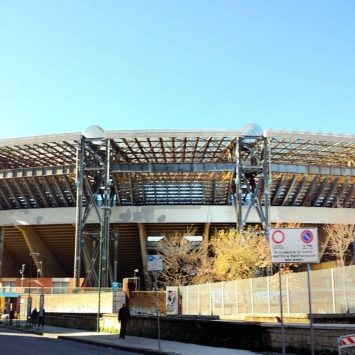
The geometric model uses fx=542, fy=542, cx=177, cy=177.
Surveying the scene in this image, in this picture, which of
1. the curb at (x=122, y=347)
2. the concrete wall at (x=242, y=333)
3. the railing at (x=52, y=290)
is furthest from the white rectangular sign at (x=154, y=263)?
the railing at (x=52, y=290)

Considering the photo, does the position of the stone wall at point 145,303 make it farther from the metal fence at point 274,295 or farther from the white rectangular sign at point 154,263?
the white rectangular sign at point 154,263

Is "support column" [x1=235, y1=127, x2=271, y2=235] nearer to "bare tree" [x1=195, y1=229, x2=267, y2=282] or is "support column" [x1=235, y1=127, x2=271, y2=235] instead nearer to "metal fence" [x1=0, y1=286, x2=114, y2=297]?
"bare tree" [x1=195, y1=229, x2=267, y2=282]

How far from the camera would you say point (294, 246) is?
41.1 feet

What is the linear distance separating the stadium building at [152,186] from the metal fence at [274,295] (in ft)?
70.4

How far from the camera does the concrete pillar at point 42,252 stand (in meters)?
71.0

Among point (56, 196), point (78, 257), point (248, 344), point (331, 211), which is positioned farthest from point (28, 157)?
point (248, 344)

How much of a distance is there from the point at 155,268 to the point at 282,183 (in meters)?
48.4

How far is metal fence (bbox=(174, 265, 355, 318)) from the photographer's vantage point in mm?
20984

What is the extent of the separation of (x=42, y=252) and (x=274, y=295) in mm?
53784

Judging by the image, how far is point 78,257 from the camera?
192ft

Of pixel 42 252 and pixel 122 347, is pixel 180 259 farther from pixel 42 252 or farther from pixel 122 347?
pixel 122 347

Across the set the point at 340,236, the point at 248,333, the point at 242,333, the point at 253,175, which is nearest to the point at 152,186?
the point at 253,175

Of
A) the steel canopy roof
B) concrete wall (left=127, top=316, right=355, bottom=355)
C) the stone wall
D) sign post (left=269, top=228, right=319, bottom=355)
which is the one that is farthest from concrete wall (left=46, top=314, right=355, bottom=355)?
the steel canopy roof

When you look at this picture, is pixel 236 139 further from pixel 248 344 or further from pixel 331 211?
pixel 248 344
